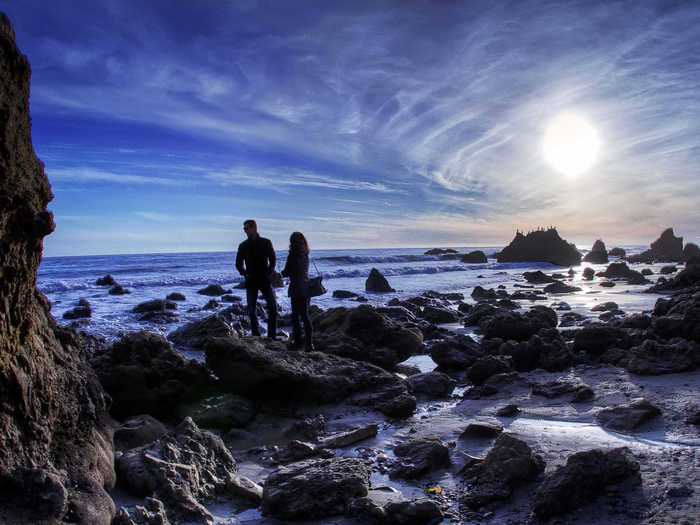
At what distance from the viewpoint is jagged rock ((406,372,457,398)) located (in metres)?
7.26

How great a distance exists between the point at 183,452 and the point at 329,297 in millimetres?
18490

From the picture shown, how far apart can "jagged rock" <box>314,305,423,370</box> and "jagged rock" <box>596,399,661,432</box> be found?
173 inches

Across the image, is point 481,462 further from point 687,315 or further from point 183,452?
point 687,315

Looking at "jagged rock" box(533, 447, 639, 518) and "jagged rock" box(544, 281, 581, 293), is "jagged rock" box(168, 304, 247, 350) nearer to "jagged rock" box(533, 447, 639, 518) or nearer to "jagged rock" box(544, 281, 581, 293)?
"jagged rock" box(533, 447, 639, 518)

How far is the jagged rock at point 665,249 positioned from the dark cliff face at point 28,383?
217 ft

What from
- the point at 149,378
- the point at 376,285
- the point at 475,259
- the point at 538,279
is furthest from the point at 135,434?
the point at 475,259

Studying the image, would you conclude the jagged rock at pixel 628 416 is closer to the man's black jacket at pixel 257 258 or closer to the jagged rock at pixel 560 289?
the man's black jacket at pixel 257 258

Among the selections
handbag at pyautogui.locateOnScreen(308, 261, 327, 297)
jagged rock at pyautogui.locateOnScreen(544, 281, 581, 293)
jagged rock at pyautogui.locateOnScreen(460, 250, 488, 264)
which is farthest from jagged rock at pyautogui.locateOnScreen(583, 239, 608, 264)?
handbag at pyautogui.locateOnScreen(308, 261, 327, 297)

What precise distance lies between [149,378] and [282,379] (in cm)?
178

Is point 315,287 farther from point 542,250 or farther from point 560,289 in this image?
point 542,250

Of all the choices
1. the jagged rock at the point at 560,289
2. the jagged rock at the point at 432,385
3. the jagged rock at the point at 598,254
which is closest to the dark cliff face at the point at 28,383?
the jagged rock at the point at 432,385

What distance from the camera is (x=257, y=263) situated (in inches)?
345

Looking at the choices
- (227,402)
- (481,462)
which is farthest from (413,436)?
(227,402)

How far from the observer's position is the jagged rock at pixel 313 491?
12.1 ft
